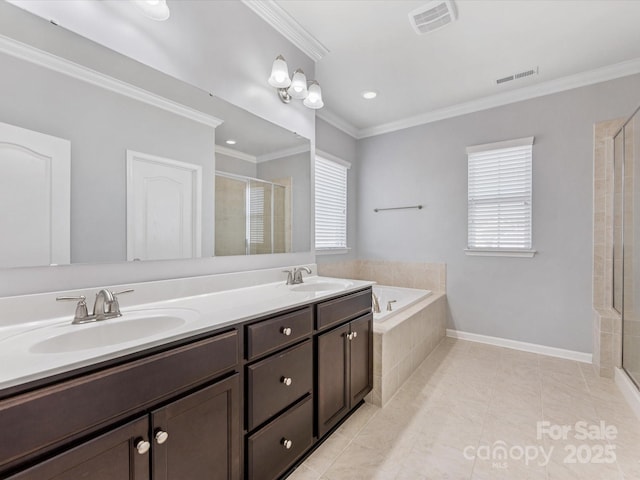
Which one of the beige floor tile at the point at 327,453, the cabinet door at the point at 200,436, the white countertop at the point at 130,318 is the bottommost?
the beige floor tile at the point at 327,453

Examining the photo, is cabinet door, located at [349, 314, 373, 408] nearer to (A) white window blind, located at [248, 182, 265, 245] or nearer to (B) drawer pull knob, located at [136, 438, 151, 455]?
(A) white window blind, located at [248, 182, 265, 245]

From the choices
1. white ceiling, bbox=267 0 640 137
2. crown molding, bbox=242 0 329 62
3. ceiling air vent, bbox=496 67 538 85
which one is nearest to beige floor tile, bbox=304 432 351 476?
white ceiling, bbox=267 0 640 137

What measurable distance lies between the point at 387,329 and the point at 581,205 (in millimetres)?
2247

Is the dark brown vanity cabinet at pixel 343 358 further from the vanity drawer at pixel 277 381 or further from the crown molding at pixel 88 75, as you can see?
the crown molding at pixel 88 75

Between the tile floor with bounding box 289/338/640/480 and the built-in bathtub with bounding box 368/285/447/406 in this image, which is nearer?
the tile floor with bounding box 289/338/640/480

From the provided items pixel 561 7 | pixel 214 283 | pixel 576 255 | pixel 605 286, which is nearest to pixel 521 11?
pixel 561 7

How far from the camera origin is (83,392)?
76 centimetres

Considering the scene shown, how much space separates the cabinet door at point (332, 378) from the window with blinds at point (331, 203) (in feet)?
5.51

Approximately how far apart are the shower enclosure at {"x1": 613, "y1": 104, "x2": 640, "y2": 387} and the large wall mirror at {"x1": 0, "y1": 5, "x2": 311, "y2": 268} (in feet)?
9.11

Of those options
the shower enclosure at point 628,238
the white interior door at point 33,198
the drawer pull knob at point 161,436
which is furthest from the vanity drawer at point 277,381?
the shower enclosure at point 628,238

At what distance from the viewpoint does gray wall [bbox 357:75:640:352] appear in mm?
2771

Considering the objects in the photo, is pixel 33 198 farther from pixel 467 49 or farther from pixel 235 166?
pixel 467 49

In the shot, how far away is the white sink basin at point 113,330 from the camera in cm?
99

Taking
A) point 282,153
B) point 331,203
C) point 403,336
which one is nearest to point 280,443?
point 403,336
